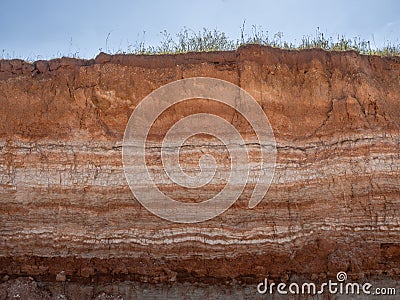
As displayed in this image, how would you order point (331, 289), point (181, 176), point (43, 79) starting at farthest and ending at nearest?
point (43, 79), point (181, 176), point (331, 289)

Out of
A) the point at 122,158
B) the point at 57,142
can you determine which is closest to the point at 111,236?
the point at 122,158

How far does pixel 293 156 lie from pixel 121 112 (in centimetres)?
209

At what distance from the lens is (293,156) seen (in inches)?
235

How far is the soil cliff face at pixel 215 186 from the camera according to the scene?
575cm

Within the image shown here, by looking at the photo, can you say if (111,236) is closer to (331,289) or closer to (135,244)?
(135,244)
